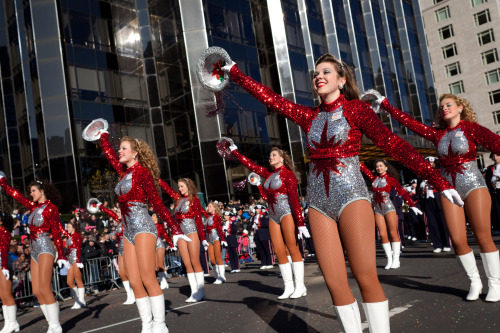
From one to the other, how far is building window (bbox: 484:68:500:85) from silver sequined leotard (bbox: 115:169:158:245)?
58.7 m

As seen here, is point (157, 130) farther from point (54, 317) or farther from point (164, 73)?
point (54, 317)

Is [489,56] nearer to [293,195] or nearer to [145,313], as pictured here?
[293,195]

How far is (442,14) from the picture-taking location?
197 feet

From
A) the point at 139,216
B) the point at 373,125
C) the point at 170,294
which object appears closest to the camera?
the point at 373,125

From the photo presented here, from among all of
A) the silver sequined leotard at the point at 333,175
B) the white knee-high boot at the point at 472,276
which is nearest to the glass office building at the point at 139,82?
the white knee-high boot at the point at 472,276

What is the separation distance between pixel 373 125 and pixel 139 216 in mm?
2933

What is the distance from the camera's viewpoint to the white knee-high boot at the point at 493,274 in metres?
4.79

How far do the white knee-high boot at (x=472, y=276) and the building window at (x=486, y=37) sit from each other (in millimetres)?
58128

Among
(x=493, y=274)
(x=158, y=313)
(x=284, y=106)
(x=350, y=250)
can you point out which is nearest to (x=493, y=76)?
(x=493, y=274)

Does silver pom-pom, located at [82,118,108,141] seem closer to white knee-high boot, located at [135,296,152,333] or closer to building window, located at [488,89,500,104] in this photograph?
white knee-high boot, located at [135,296,152,333]

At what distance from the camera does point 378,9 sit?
135ft

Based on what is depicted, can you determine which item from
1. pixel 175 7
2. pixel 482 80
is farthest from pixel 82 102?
pixel 482 80

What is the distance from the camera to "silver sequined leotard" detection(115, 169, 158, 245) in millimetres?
4965

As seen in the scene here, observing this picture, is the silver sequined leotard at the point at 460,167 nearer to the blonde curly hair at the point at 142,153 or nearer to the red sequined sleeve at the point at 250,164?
the red sequined sleeve at the point at 250,164
